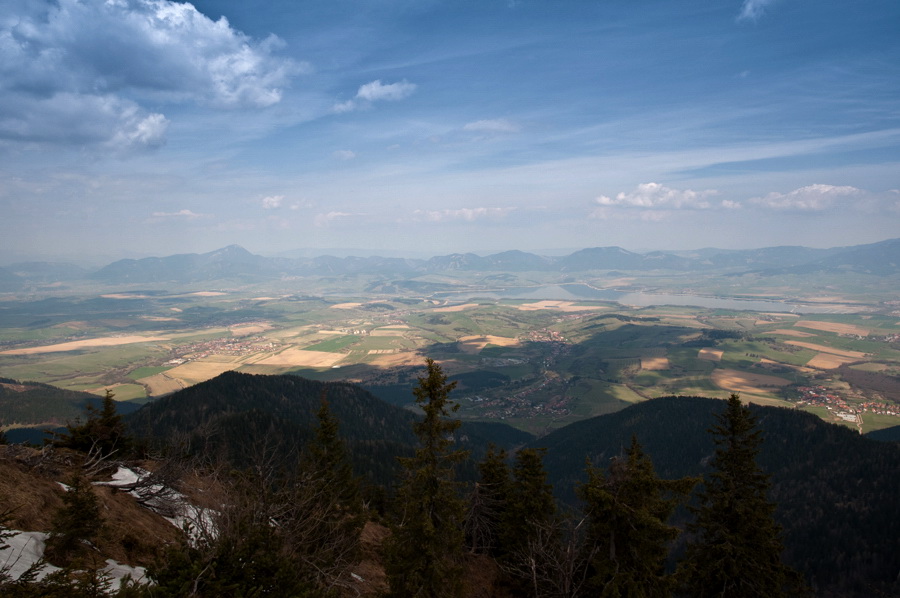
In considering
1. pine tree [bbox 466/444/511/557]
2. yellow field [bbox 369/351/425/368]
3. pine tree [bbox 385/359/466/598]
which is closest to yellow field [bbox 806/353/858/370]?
yellow field [bbox 369/351/425/368]

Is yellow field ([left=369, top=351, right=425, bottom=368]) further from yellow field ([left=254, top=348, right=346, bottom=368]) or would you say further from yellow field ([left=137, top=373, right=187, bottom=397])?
yellow field ([left=137, top=373, right=187, bottom=397])

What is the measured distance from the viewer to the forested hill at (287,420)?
197 ft

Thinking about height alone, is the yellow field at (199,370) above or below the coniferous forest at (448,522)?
below

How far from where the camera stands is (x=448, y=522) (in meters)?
17.4

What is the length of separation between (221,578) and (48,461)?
9845 millimetres

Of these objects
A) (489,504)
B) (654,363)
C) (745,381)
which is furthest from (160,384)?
(745,381)

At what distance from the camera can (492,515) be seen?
2805 cm

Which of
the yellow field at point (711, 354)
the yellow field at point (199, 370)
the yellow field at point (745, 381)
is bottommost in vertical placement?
the yellow field at point (745, 381)

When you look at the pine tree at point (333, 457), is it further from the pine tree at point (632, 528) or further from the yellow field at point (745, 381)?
the yellow field at point (745, 381)

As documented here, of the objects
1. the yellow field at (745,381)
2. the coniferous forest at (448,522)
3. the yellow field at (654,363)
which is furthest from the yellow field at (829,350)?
the coniferous forest at (448,522)

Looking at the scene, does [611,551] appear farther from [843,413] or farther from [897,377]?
[897,377]

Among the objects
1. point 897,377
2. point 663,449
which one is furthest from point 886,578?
point 897,377

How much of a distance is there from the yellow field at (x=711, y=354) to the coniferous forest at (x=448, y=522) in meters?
110

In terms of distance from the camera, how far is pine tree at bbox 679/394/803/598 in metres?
19.5
